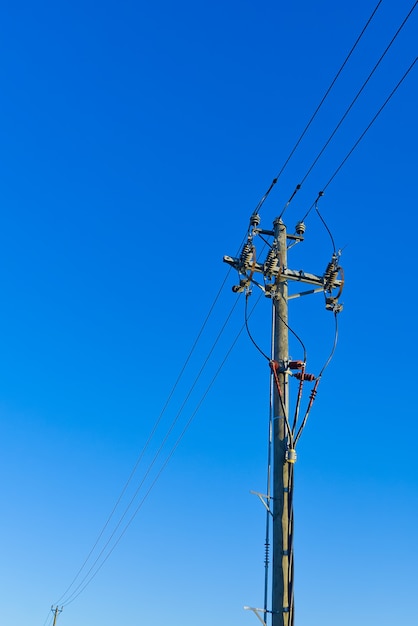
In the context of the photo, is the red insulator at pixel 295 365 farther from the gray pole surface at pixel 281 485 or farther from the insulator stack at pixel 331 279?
the insulator stack at pixel 331 279

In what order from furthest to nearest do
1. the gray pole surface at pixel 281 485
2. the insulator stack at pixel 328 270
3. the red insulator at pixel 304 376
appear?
1. the insulator stack at pixel 328 270
2. the red insulator at pixel 304 376
3. the gray pole surface at pixel 281 485

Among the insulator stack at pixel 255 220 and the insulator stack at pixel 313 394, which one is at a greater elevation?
the insulator stack at pixel 255 220

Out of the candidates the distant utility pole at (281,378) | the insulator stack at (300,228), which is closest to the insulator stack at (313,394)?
the distant utility pole at (281,378)

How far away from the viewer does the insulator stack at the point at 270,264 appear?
13.1 metres

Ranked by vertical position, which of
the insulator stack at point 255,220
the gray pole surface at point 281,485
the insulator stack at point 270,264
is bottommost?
the gray pole surface at point 281,485

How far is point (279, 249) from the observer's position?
13.6 meters

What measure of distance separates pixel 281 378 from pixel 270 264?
2202 millimetres

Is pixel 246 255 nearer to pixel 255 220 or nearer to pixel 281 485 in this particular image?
pixel 255 220

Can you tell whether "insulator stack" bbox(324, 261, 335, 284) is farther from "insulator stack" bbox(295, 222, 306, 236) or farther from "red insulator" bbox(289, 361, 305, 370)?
"red insulator" bbox(289, 361, 305, 370)

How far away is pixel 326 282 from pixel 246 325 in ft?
5.73

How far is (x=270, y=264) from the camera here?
517 inches

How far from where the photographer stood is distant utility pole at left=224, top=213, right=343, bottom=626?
1080 centimetres

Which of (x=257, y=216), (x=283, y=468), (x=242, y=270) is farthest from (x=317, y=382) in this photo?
(x=257, y=216)

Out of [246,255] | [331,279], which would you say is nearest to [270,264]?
[246,255]
